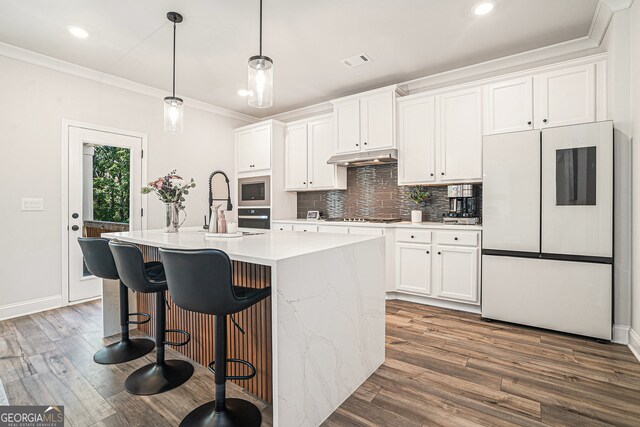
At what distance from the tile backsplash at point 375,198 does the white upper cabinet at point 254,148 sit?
0.98 metres

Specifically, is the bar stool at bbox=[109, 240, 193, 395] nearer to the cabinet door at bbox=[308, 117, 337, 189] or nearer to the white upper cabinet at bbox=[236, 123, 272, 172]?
the cabinet door at bbox=[308, 117, 337, 189]

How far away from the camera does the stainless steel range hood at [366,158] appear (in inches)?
152

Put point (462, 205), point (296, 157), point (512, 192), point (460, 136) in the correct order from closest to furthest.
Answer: point (512, 192) → point (460, 136) → point (462, 205) → point (296, 157)

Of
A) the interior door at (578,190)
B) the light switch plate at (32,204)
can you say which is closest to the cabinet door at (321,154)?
the interior door at (578,190)

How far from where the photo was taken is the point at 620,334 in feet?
8.28

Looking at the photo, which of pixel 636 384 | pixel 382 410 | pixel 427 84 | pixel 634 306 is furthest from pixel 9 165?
pixel 634 306

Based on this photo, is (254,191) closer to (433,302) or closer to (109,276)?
(109,276)

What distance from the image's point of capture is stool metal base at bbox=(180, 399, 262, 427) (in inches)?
62.2

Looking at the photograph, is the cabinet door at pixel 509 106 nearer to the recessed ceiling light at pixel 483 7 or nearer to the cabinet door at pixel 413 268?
the recessed ceiling light at pixel 483 7

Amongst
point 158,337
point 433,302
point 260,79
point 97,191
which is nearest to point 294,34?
point 260,79

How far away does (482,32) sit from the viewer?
9.59ft

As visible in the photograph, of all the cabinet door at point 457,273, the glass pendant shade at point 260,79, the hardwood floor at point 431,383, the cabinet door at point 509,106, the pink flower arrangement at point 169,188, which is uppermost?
the cabinet door at point 509,106

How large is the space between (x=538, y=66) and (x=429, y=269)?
2444 mm

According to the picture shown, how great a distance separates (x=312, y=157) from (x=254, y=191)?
3.76ft
